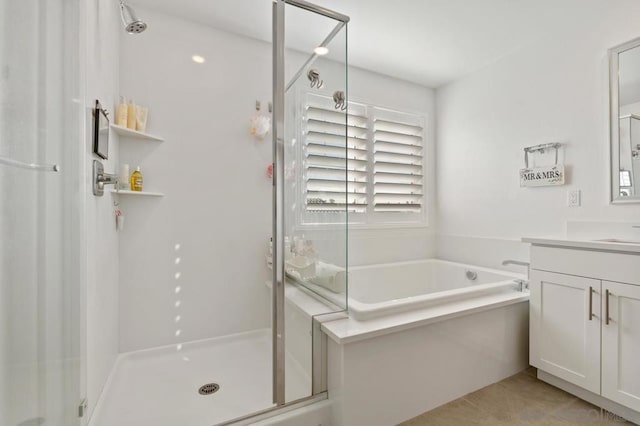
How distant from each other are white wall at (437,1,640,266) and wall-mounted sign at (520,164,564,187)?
61 millimetres

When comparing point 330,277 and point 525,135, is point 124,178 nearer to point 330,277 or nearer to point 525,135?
point 330,277

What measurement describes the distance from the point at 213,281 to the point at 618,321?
251 cm

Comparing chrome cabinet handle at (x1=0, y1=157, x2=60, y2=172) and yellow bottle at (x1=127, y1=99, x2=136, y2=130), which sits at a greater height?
yellow bottle at (x1=127, y1=99, x2=136, y2=130)

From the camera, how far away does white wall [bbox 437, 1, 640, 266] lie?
2.04 m

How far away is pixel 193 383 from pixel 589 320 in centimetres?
231

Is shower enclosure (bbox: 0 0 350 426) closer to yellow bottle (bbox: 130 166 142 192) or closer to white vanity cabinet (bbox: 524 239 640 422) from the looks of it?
yellow bottle (bbox: 130 166 142 192)

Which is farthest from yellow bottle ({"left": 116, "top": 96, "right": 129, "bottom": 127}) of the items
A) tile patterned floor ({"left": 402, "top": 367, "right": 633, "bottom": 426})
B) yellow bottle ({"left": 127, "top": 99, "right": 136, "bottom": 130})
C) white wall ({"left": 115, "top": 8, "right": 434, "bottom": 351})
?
tile patterned floor ({"left": 402, "top": 367, "right": 633, "bottom": 426})

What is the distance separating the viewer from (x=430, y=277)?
308 centimetres

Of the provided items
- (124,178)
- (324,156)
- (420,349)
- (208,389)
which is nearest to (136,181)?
(124,178)

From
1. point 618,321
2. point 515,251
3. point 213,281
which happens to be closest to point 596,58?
point 515,251

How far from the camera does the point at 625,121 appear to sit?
192cm

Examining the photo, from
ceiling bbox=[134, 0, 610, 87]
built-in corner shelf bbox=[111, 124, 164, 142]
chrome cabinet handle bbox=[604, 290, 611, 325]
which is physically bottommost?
chrome cabinet handle bbox=[604, 290, 611, 325]

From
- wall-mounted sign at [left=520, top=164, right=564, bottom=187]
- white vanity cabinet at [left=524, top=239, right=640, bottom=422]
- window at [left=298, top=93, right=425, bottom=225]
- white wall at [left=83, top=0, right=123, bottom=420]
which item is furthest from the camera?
window at [left=298, top=93, right=425, bottom=225]

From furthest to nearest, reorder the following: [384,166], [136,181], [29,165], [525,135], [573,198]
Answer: [384,166]
[525,135]
[573,198]
[136,181]
[29,165]
